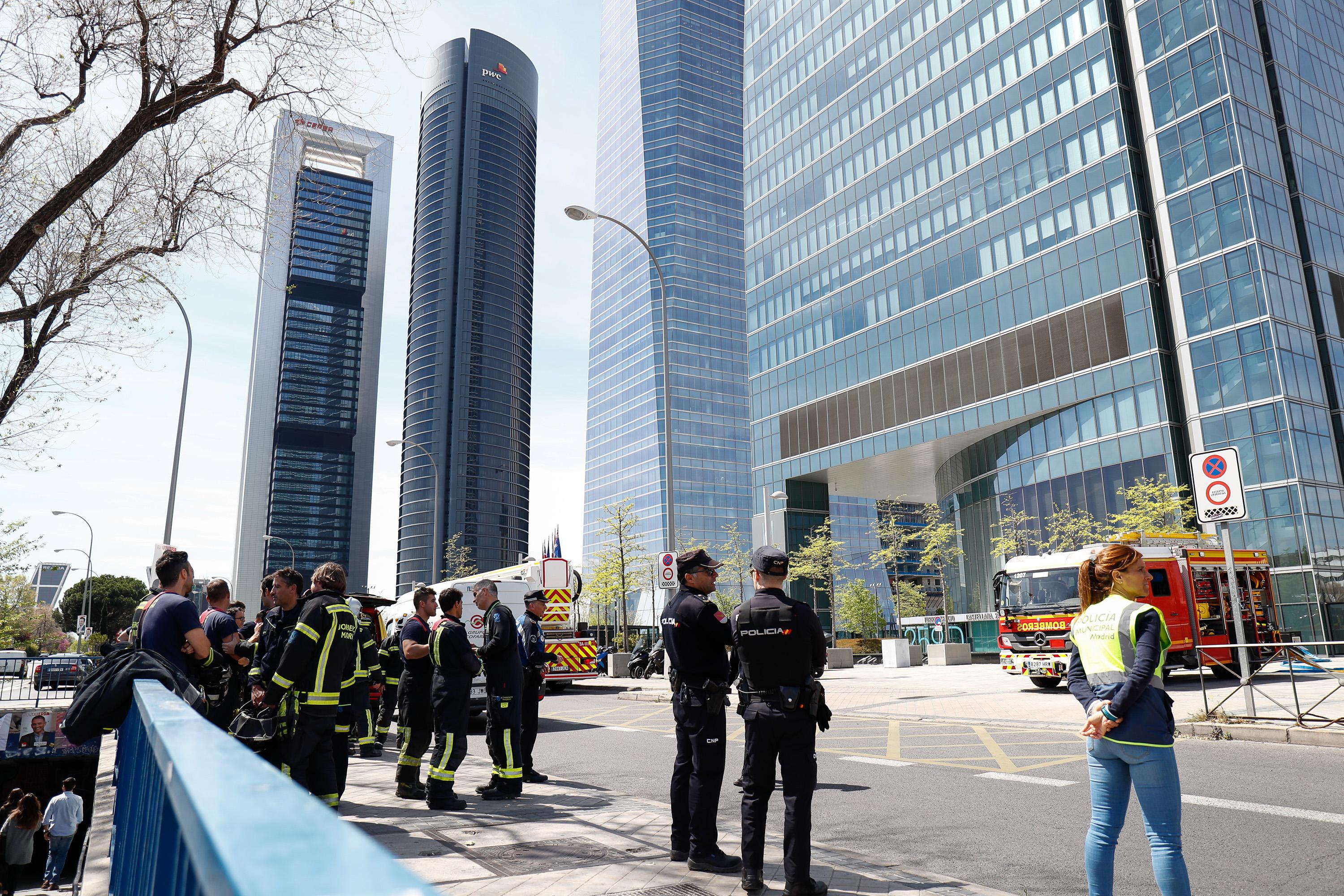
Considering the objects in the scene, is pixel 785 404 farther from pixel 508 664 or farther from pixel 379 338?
pixel 379 338

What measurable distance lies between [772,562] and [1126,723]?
215 centimetres

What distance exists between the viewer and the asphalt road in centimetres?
554

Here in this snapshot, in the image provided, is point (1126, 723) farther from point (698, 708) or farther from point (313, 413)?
point (313, 413)

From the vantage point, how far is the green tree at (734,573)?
6688 cm

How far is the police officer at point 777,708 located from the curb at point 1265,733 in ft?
27.8

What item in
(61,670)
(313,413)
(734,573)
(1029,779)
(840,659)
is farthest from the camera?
(313,413)

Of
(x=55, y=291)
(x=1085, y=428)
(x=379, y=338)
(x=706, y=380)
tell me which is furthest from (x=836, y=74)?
(x=379, y=338)

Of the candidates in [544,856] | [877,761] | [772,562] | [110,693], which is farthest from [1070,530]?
[110,693]

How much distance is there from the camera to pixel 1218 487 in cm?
1186

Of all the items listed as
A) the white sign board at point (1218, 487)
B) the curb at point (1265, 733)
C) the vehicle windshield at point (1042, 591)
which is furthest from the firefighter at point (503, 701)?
the vehicle windshield at point (1042, 591)

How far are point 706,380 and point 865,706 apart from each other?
90963 mm

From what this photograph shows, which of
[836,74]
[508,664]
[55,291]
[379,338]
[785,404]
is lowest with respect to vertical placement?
[508,664]

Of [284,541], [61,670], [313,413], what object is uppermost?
[313,413]

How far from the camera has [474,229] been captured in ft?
502
